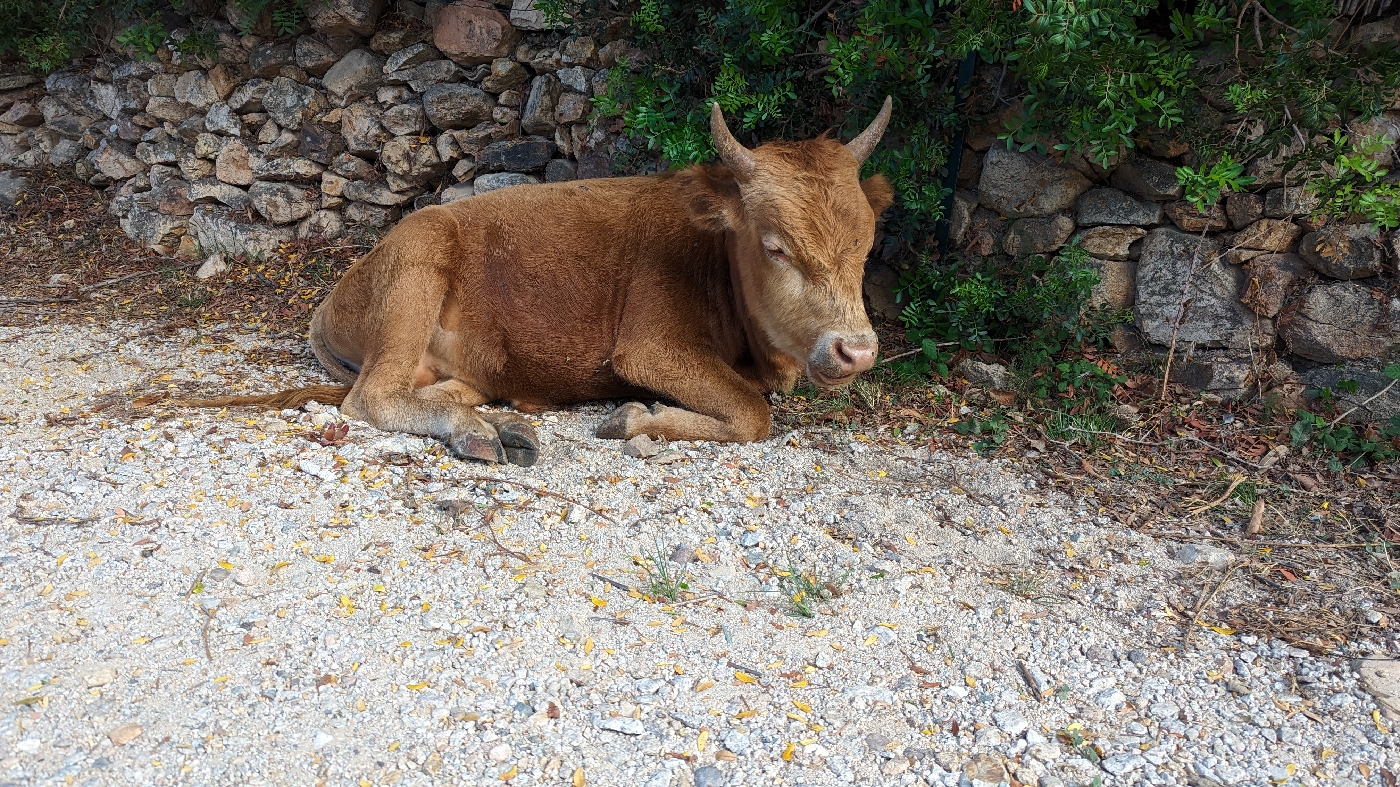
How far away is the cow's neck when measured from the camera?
17.1ft

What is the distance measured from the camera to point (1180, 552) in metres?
3.94

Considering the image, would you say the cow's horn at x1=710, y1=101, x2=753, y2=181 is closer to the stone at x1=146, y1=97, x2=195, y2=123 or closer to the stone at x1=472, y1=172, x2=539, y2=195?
the stone at x1=472, y1=172, x2=539, y2=195

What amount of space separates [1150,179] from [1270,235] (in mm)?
673

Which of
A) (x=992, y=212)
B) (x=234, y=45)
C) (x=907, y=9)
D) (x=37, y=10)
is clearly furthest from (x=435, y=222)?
(x=37, y=10)

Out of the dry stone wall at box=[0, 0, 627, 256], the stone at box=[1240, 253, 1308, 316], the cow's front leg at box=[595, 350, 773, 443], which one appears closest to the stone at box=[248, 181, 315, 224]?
the dry stone wall at box=[0, 0, 627, 256]

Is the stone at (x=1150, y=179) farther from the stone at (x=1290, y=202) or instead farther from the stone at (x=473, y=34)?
the stone at (x=473, y=34)

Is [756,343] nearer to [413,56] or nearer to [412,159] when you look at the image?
[412,159]

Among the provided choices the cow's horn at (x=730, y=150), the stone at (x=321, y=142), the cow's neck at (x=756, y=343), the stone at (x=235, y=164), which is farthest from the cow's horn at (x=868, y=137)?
the stone at (x=235, y=164)

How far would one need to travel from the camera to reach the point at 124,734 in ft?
8.64

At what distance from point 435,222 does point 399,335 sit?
72cm

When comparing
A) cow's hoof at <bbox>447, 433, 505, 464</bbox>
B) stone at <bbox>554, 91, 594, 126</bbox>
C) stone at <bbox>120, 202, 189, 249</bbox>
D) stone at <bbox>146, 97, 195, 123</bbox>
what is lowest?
stone at <bbox>120, 202, 189, 249</bbox>

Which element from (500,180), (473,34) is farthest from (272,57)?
(500,180)

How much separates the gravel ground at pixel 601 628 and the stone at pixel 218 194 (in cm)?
405

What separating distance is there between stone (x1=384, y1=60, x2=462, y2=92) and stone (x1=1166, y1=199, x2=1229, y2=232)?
5.32m
